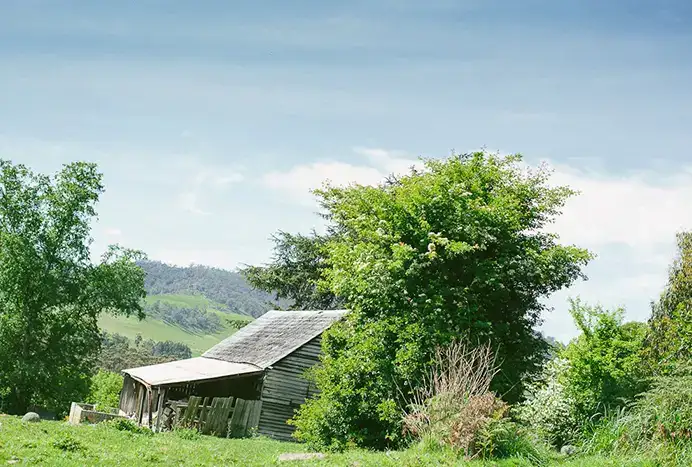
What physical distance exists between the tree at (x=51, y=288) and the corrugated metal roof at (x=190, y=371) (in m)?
5.53

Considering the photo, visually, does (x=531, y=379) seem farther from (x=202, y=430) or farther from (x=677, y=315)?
(x=202, y=430)

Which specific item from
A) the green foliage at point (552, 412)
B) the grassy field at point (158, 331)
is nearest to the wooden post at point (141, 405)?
the green foliage at point (552, 412)

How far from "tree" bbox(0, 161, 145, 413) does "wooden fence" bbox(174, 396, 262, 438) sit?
1273cm

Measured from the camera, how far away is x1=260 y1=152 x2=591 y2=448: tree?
19.3m

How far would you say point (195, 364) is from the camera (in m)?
35.2

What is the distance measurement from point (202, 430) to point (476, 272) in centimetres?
1425

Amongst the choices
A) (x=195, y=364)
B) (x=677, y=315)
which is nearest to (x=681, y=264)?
(x=677, y=315)

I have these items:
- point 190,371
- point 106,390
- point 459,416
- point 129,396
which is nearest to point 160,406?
point 190,371

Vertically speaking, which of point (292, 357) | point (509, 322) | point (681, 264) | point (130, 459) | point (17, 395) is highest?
point (681, 264)

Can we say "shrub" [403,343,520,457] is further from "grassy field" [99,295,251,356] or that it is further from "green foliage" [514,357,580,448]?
"grassy field" [99,295,251,356]

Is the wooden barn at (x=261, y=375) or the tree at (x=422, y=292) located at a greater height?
the tree at (x=422, y=292)

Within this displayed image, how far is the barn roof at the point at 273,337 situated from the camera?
32000 mm

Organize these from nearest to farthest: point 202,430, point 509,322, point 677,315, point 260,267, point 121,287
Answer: point 677,315
point 509,322
point 202,430
point 121,287
point 260,267

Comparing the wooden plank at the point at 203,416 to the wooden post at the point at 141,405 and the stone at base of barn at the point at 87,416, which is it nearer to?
the stone at base of barn at the point at 87,416
